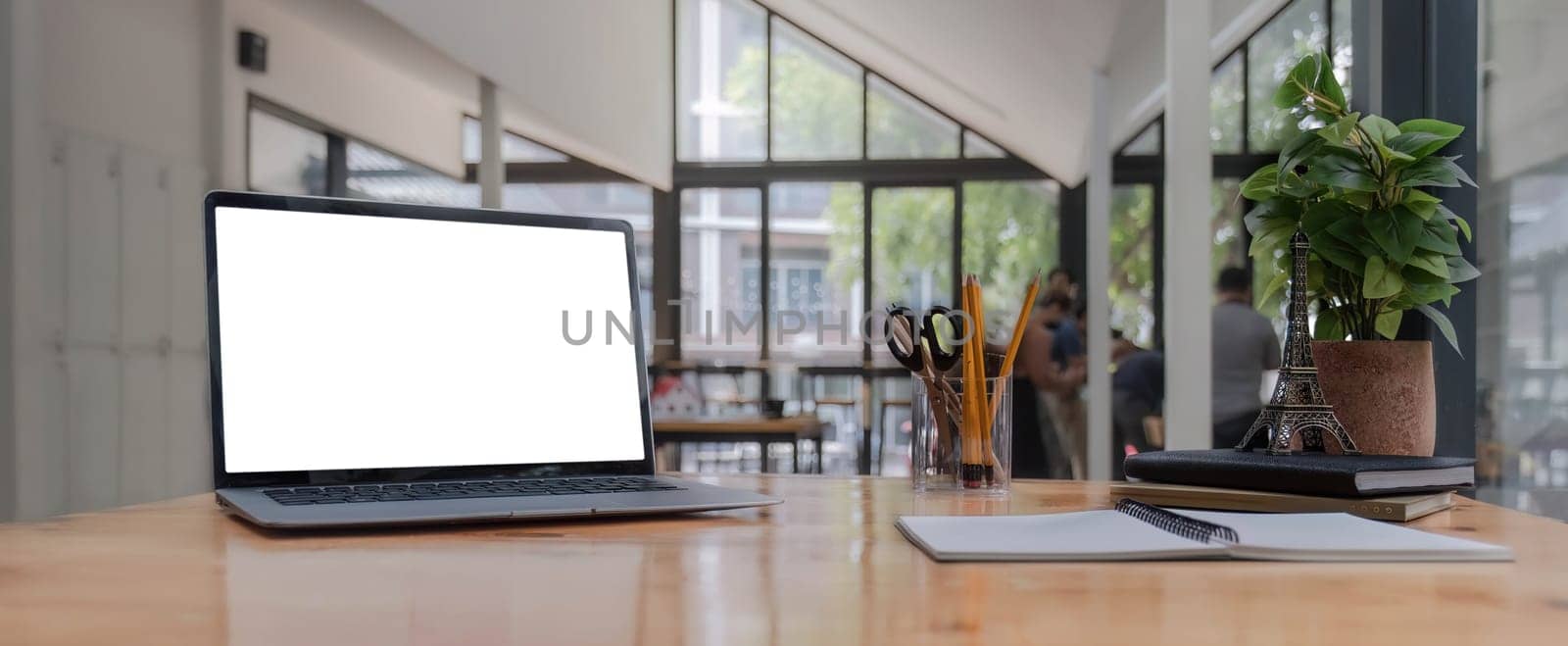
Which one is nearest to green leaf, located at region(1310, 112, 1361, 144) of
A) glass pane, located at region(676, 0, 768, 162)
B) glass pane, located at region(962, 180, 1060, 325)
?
glass pane, located at region(962, 180, 1060, 325)

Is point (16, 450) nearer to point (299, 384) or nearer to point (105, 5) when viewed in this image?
point (105, 5)

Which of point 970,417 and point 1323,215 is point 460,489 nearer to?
point 970,417

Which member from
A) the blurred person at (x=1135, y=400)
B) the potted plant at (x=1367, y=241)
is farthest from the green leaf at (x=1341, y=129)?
the blurred person at (x=1135, y=400)

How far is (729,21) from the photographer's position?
355 inches

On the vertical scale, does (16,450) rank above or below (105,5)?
below

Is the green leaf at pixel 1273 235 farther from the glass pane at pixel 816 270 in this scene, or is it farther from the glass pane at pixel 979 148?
the glass pane at pixel 979 148

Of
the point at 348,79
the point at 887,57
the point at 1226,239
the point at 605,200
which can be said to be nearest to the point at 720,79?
the point at 605,200

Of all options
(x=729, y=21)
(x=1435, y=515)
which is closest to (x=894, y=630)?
(x=1435, y=515)

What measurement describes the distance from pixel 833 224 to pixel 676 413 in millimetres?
4207

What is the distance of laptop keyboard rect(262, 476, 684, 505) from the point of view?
88cm

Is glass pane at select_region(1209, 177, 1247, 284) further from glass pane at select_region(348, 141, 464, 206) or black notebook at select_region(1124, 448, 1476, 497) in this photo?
glass pane at select_region(348, 141, 464, 206)

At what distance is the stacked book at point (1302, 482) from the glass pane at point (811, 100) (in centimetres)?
772

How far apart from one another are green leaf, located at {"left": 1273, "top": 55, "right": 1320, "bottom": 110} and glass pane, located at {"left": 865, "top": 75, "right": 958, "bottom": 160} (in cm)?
720

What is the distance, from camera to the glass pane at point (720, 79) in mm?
8789
